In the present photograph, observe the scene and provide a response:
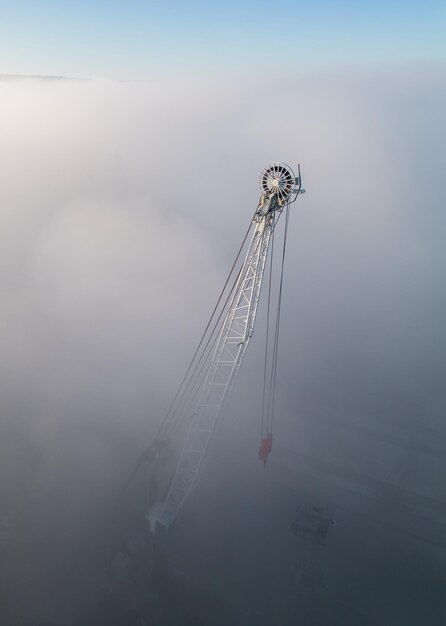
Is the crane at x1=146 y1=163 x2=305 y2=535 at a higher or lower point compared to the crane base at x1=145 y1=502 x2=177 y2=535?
higher

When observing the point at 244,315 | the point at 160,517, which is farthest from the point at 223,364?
the point at 160,517

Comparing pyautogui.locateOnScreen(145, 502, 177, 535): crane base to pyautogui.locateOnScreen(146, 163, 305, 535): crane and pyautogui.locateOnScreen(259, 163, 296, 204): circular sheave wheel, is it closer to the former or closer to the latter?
pyautogui.locateOnScreen(146, 163, 305, 535): crane

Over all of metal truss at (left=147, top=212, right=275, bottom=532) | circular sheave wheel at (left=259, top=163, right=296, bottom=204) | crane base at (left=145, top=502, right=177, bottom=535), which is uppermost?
circular sheave wheel at (left=259, top=163, right=296, bottom=204)

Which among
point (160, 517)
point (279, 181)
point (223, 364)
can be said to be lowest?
point (160, 517)

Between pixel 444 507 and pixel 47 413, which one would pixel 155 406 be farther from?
pixel 444 507

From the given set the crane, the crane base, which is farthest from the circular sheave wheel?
the crane base

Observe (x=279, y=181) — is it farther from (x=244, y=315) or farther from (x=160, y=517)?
(x=160, y=517)

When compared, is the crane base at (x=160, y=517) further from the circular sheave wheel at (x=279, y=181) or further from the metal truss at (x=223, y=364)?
the circular sheave wheel at (x=279, y=181)

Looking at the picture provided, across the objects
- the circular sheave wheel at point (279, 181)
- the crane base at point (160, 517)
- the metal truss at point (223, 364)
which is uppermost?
the circular sheave wheel at point (279, 181)

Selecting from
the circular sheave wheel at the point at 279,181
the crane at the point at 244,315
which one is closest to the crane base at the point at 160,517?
the crane at the point at 244,315
